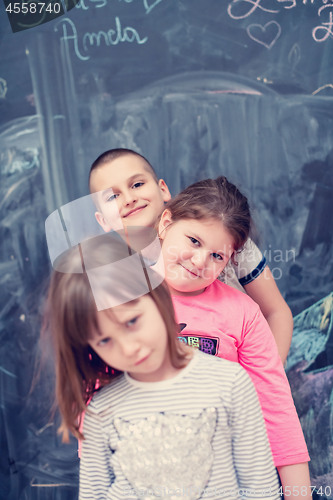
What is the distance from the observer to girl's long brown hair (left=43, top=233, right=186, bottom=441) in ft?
2.66

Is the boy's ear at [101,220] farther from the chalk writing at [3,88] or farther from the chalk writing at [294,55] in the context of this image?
the chalk writing at [294,55]

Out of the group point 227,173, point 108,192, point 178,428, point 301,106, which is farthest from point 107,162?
point 178,428

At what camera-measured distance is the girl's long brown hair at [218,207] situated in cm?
109

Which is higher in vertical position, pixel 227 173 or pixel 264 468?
pixel 227 173

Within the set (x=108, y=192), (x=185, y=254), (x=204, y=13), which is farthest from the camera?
(x=204, y=13)

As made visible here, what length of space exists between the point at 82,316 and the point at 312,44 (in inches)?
42.0

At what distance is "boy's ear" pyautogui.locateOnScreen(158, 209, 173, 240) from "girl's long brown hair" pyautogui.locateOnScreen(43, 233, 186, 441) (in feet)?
0.77

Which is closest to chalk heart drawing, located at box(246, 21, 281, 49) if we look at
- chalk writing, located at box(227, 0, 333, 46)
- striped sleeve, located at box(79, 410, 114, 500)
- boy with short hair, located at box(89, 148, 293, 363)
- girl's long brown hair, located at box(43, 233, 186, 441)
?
chalk writing, located at box(227, 0, 333, 46)

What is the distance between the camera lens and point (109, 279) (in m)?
0.83

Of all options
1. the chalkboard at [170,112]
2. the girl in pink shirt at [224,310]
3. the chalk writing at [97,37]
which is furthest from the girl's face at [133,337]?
the chalk writing at [97,37]

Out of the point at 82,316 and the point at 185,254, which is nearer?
the point at 82,316

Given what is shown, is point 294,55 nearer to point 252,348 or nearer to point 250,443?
point 252,348

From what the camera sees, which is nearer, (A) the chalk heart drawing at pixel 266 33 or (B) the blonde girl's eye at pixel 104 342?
(B) the blonde girl's eye at pixel 104 342

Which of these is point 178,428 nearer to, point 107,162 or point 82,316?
point 82,316
